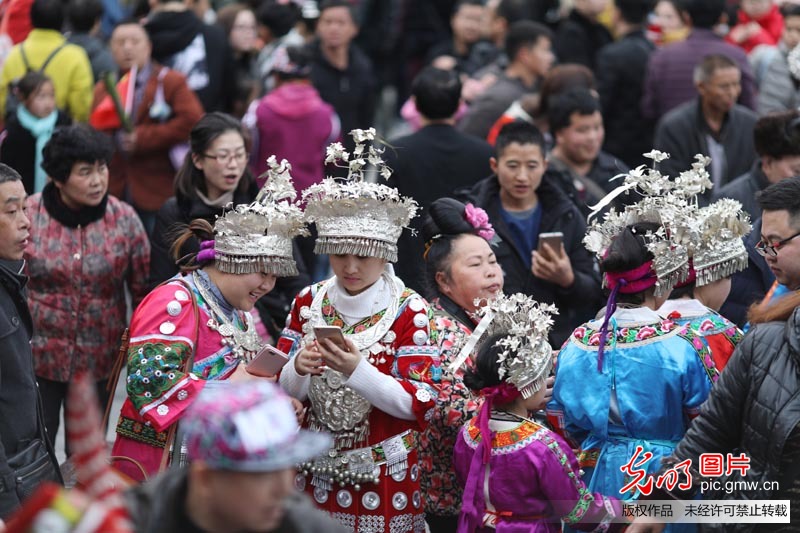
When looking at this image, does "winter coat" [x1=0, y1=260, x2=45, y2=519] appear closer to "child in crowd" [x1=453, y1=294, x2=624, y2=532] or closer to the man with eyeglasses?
"child in crowd" [x1=453, y1=294, x2=624, y2=532]

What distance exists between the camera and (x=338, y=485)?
16.9ft

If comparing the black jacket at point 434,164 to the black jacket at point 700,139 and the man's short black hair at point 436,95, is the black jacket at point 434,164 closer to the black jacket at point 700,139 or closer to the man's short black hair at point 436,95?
the man's short black hair at point 436,95

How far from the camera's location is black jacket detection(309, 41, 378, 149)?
11.1 m

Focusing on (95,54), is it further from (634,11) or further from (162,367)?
(162,367)

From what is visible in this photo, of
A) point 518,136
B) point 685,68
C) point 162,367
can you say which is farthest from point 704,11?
point 162,367

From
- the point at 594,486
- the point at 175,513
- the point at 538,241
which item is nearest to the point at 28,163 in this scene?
the point at 538,241

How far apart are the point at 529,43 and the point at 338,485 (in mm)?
5800

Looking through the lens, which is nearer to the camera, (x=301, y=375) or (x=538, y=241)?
(x=301, y=375)

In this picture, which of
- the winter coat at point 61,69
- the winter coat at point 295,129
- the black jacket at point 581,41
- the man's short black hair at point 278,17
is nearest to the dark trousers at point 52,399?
the winter coat at point 61,69

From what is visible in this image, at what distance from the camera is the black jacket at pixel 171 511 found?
3.43 m

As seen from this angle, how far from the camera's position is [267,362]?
16.9 feet

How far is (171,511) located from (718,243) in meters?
2.97

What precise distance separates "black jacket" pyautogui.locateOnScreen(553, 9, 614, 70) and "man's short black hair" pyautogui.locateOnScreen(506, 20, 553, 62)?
1906 millimetres

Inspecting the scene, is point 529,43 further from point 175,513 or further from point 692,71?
point 175,513
